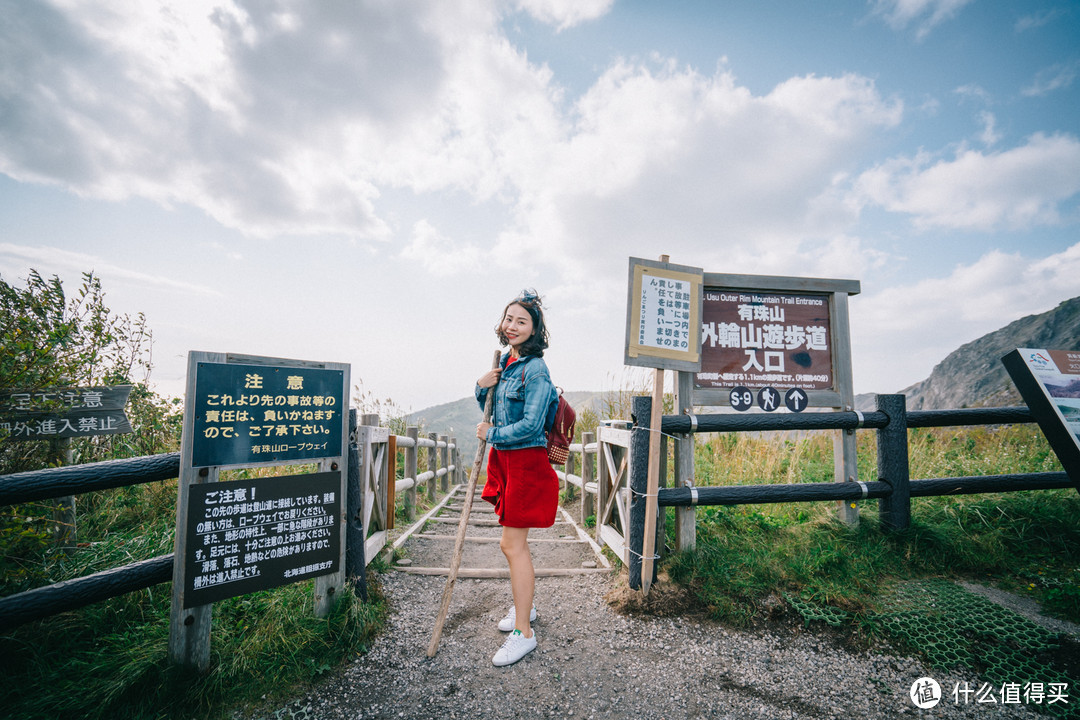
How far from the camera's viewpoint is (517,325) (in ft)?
9.09

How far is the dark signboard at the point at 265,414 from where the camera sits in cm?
234

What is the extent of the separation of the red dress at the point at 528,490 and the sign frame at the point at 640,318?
1.05 metres

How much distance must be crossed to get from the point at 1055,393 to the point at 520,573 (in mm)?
3504

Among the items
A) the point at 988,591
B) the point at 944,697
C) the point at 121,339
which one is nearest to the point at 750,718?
the point at 944,697

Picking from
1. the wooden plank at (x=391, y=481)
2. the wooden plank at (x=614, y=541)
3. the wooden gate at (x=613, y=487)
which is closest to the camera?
the wooden plank at (x=614, y=541)

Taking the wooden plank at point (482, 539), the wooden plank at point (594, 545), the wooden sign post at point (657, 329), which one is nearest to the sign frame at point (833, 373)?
the wooden sign post at point (657, 329)

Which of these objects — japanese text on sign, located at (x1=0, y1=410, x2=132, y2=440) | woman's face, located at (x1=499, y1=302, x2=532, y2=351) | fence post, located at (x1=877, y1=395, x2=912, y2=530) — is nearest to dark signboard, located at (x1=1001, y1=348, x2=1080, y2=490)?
fence post, located at (x1=877, y1=395, x2=912, y2=530)

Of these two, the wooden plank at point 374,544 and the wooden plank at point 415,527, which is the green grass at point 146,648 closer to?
the wooden plank at point 374,544

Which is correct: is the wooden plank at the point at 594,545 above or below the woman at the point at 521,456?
below

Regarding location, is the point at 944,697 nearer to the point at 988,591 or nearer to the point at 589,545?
the point at 988,591

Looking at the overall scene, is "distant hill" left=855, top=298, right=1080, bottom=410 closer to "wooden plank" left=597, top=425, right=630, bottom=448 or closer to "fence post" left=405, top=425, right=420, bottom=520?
"wooden plank" left=597, top=425, right=630, bottom=448

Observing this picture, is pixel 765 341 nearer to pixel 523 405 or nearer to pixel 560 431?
pixel 560 431

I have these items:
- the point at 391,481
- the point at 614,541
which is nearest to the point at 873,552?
the point at 614,541

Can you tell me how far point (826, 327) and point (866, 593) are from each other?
89.6 inches
